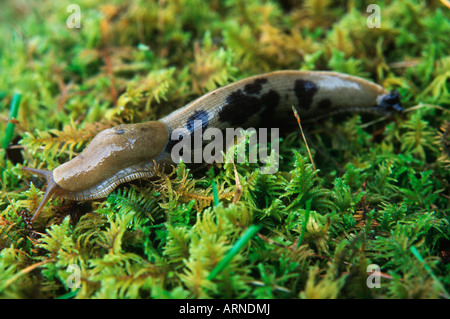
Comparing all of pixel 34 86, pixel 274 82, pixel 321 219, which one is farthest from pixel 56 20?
pixel 321 219

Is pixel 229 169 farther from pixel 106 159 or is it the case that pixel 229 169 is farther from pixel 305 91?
pixel 305 91

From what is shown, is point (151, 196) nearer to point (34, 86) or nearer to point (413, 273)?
point (413, 273)

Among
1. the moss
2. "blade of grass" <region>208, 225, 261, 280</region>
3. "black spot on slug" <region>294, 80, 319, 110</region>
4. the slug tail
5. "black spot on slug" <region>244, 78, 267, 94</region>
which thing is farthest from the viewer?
"black spot on slug" <region>294, 80, 319, 110</region>

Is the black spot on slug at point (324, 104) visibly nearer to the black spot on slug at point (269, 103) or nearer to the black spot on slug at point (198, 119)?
the black spot on slug at point (269, 103)

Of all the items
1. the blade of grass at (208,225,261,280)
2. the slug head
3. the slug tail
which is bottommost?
the blade of grass at (208,225,261,280)

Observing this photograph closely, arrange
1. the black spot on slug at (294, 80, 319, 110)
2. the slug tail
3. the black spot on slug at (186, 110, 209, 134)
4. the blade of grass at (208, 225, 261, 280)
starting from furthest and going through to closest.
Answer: the black spot on slug at (294, 80, 319, 110) < the black spot on slug at (186, 110, 209, 134) < the slug tail < the blade of grass at (208, 225, 261, 280)

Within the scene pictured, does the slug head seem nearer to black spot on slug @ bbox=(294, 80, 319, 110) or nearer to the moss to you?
the moss

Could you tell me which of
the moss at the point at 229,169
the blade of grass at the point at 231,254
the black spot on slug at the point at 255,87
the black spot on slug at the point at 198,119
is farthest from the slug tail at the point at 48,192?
the black spot on slug at the point at 255,87

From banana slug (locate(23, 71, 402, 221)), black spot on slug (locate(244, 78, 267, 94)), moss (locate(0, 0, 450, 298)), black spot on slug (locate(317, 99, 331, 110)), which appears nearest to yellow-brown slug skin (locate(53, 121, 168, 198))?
banana slug (locate(23, 71, 402, 221))
